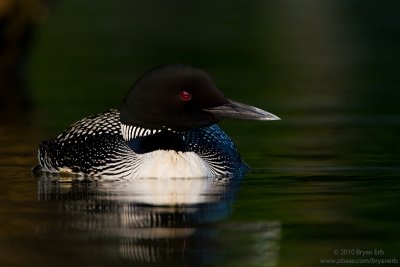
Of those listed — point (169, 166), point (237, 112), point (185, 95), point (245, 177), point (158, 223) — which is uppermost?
point (185, 95)

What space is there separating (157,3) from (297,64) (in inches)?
977

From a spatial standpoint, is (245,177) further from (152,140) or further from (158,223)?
(158,223)

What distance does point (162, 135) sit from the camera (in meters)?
11.2

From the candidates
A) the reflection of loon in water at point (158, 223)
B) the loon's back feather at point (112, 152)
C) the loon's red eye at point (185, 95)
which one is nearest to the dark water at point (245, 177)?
the reflection of loon in water at point (158, 223)

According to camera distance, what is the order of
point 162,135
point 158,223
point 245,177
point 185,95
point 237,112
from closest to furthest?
point 158,223
point 237,112
point 185,95
point 162,135
point 245,177

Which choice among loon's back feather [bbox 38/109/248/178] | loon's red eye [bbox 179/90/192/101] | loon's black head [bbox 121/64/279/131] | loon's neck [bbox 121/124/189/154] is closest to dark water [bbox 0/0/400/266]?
loon's back feather [bbox 38/109/248/178]

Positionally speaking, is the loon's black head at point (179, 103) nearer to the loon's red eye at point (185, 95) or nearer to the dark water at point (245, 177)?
the loon's red eye at point (185, 95)

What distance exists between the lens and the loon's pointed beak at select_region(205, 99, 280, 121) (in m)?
10.7

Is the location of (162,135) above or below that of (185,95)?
below

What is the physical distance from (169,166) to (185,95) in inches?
21.1

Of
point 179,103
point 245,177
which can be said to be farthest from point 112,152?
point 245,177

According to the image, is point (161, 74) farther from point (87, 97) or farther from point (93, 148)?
point (87, 97)

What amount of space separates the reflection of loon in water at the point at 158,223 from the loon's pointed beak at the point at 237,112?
0.51 meters

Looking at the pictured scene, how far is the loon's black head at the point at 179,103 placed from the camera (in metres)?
10.8
